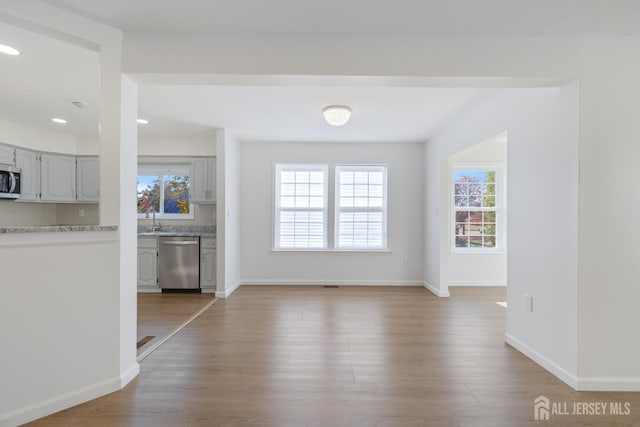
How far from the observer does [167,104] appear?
12.8 ft

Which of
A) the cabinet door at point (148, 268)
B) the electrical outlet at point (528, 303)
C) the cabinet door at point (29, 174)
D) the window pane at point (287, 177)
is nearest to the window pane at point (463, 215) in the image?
the window pane at point (287, 177)

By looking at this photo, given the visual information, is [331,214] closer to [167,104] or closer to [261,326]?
[261,326]

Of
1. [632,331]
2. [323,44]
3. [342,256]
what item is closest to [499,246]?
[342,256]

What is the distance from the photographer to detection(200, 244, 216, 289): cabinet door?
5.28m

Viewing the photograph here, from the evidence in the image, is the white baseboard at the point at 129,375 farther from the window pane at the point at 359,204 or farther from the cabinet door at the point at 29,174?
the cabinet door at the point at 29,174

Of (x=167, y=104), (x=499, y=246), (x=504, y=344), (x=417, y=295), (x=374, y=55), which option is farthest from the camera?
(x=499, y=246)

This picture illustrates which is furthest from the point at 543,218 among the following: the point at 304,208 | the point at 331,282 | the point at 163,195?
the point at 163,195

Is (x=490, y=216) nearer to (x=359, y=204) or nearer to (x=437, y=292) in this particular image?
(x=437, y=292)

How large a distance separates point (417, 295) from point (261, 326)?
2.63 meters

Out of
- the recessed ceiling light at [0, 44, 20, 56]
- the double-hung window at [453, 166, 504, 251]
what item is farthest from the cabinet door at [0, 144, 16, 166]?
the double-hung window at [453, 166, 504, 251]

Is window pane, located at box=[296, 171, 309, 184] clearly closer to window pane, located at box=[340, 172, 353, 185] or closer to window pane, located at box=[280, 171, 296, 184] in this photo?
window pane, located at box=[280, 171, 296, 184]

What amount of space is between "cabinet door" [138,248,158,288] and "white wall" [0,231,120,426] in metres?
3.30

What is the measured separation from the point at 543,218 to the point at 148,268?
5.36m

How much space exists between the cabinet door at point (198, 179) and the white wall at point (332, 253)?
66 centimetres
